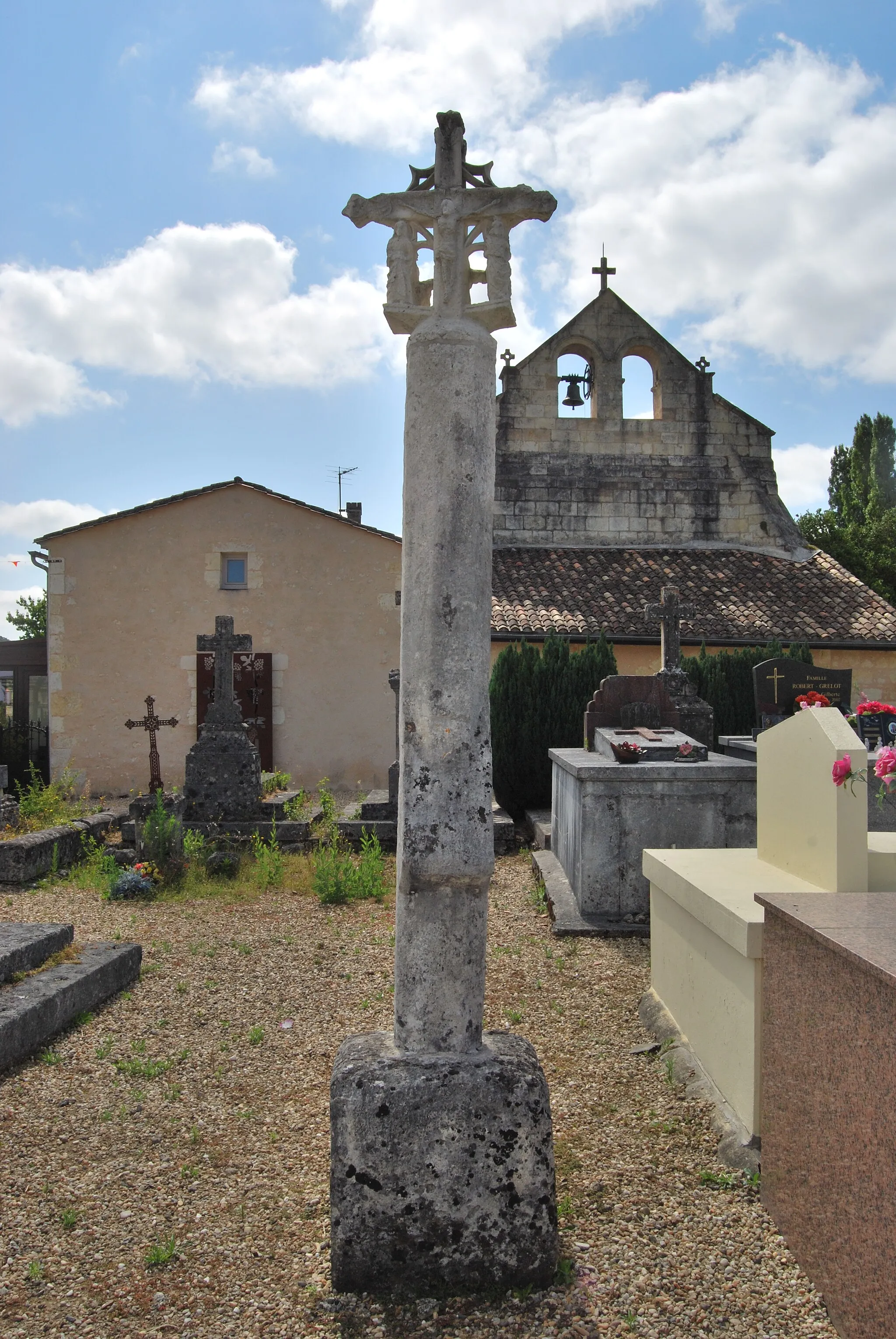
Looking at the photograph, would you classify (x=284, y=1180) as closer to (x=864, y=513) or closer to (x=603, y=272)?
(x=603, y=272)

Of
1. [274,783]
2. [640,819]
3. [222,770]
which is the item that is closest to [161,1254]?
[640,819]

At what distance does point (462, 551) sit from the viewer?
2.55 m

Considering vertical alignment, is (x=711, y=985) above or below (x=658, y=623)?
below

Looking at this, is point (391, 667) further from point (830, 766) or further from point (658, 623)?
point (830, 766)

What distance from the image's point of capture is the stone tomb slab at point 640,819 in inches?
247

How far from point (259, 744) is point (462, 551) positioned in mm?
11665

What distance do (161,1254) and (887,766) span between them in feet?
9.74

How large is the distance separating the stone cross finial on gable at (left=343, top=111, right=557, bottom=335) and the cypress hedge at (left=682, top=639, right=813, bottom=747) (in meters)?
10.2

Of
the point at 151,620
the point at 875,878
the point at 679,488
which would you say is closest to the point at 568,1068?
the point at 875,878

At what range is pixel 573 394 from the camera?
16984 millimetres

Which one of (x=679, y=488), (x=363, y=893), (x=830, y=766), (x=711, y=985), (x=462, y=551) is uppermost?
(x=679, y=488)

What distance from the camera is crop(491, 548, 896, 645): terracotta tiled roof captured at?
1447 centimetres

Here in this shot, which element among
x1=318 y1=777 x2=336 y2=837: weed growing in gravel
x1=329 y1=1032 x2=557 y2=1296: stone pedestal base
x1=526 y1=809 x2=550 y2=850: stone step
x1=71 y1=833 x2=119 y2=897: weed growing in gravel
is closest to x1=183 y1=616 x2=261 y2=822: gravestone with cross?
x1=318 y1=777 x2=336 y2=837: weed growing in gravel

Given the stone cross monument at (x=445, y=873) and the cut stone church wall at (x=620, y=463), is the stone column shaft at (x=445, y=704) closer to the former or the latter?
the stone cross monument at (x=445, y=873)
